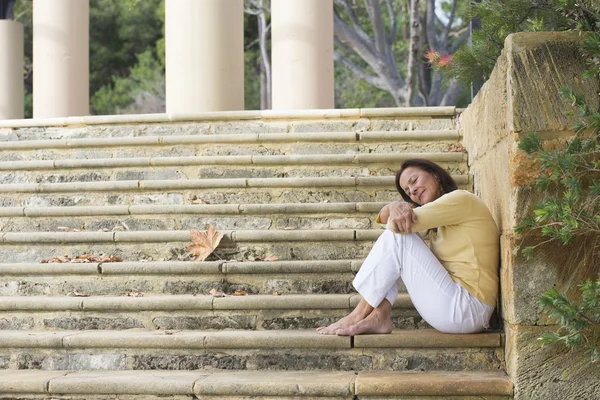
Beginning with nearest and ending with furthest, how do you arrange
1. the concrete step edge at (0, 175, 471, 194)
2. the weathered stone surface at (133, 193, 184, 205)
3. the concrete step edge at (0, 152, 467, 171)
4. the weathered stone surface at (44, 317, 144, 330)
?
the weathered stone surface at (44, 317, 144, 330) → the concrete step edge at (0, 175, 471, 194) → the weathered stone surface at (133, 193, 184, 205) → the concrete step edge at (0, 152, 467, 171)

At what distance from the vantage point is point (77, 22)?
1094 cm

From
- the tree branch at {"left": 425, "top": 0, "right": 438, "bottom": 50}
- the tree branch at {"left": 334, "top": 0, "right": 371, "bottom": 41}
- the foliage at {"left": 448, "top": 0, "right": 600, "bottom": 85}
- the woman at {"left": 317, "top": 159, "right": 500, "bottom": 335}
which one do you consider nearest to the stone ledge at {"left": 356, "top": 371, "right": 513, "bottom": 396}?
the woman at {"left": 317, "top": 159, "right": 500, "bottom": 335}

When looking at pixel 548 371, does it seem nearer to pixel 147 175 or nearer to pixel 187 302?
pixel 187 302

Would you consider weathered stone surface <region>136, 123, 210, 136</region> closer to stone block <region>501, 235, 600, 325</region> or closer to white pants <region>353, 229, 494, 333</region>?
white pants <region>353, 229, 494, 333</region>

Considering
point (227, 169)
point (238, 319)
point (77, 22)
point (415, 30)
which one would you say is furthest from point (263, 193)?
point (415, 30)

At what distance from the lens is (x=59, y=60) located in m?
10.8

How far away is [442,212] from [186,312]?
1759mm

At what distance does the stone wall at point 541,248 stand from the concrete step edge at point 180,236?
5.86 ft

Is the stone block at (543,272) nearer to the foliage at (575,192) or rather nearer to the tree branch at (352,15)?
the foliage at (575,192)

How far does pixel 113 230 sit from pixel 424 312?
285 centimetres

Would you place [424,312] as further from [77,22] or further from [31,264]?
[77,22]

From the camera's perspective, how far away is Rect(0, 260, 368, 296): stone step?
5570 millimetres

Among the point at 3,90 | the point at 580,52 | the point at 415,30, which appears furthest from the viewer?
the point at 3,90

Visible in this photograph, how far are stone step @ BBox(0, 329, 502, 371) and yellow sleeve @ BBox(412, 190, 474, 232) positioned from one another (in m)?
0.62
